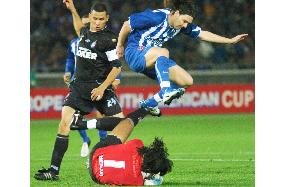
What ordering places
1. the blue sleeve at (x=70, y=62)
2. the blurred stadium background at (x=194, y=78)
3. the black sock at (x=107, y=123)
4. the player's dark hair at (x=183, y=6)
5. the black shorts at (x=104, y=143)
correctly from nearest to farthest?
the black shorts at (x=104, y=143) → the black sock at (x=107, y=123) → the player's dark hair at (x=183, y=6) → the blue sleeve at (x=70, y=62) → the blurred stadium background at (x=194, y=78)

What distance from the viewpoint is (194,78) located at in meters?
20.5

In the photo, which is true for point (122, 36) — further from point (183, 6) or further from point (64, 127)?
point (64, 127)

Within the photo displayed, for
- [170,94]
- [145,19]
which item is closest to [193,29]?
[145,19]

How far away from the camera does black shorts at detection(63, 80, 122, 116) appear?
31.3ft

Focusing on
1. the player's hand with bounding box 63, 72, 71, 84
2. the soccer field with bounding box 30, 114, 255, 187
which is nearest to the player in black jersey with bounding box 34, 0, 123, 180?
the soccer field with bounding box 30, 114, 255, 187

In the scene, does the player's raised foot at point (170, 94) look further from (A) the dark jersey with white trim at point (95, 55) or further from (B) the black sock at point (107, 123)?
(A) the dark jersey with white trim at point (95, 55)

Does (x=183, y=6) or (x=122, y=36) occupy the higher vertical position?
(x=183, y=6)

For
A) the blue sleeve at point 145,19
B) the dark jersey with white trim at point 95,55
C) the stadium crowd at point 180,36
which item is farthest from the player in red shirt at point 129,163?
the stadium crowd at point 180,36

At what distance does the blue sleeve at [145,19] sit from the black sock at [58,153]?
5.02 feet

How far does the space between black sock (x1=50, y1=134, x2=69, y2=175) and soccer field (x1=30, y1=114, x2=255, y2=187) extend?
0.52ft

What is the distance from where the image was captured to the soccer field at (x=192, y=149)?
8984 mm

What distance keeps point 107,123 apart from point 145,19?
1317 millimetres
